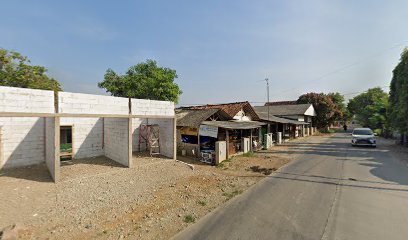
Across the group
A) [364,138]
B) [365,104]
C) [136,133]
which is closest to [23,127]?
[136,133]

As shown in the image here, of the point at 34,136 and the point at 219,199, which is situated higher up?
the point at 34,136

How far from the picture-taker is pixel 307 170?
11203 millimetres

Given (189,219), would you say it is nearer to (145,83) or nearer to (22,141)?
(22,141)

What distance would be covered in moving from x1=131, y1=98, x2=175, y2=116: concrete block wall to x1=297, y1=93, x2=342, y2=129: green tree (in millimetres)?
37670

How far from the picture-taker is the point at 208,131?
14.0 m

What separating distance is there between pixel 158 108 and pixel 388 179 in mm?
12653

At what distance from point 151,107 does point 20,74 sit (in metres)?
11.8

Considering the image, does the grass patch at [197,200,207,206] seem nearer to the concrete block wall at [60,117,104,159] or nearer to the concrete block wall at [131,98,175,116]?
the concrete block wall at [131,98,175,116]

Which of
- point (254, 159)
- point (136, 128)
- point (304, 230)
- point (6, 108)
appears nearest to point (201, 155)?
point (254, 159)

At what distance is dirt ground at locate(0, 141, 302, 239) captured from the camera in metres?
5.35

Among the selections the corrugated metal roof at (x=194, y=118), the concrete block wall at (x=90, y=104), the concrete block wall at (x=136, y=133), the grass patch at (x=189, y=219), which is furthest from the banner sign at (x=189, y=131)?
the grass patch at (x=189, y=219)

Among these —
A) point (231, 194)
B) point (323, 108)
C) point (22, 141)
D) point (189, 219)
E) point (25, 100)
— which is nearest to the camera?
point (189, 219)

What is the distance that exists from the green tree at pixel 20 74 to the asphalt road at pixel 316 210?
59.4ft

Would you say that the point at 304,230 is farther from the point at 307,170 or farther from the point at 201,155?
the point at 201,155
